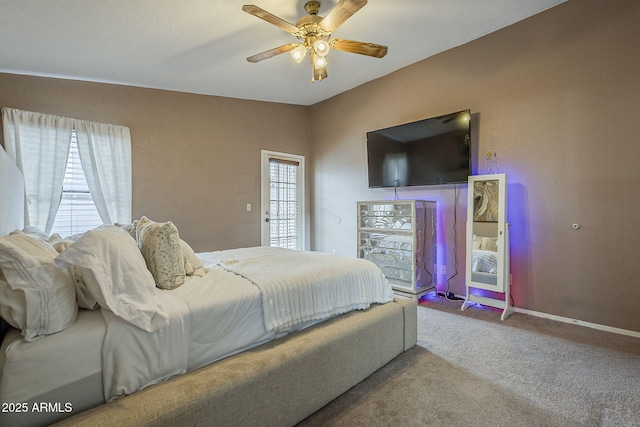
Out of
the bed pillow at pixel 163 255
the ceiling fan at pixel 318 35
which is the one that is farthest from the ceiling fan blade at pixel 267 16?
the bed pillow at pixel 163 255

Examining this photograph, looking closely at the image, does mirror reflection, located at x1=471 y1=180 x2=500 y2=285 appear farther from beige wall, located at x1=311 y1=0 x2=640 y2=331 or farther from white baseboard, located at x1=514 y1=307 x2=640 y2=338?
white baseboard, located at x1=514 y1=307 x2=640 y2=338

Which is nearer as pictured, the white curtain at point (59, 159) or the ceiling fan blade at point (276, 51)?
the ceiling fan blade at point (276, 51)

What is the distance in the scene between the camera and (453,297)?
3539 millimetres

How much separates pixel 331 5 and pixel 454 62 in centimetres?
182

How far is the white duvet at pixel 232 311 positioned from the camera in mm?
1147

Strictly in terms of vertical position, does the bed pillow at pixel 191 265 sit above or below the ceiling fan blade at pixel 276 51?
below

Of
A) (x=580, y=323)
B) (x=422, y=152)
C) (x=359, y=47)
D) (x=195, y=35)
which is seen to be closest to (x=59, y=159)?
(x=195, y=35)

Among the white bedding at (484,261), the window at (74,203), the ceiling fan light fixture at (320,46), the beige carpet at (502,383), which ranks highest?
the ceiling fan light fixture at (320,46)

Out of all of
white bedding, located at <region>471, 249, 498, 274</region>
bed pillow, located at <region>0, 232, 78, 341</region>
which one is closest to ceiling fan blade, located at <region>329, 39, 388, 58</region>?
white bedding, located at <region>471, 249, 498, 274</region>

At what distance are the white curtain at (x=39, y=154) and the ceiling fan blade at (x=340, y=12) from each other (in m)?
3.02

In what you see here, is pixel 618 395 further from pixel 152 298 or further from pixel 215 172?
pixel 215 172

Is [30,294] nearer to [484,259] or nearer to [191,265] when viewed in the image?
[191,265]

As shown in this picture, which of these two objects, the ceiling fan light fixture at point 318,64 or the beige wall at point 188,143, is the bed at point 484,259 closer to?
the ceiling fan light fixture at point 318,64

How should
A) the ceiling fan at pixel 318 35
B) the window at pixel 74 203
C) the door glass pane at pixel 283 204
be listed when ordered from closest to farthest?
the ceiling fan at pixel 318 35
the window at pixel 74 203
the door glass pane at pixel 283 204
